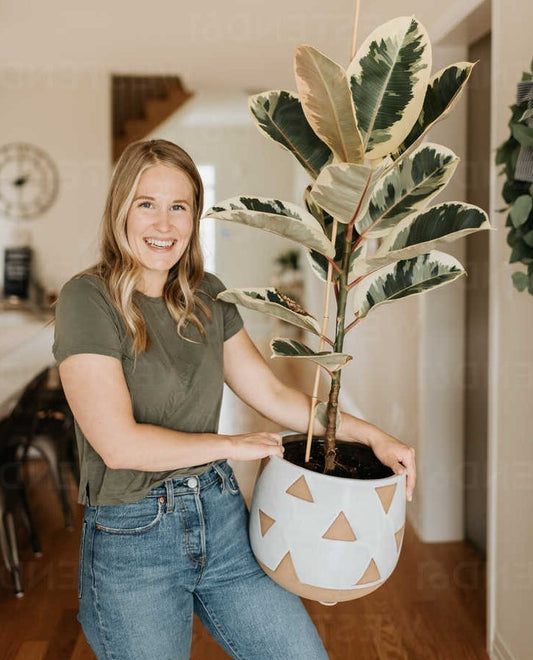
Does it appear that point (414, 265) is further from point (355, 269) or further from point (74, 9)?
point (74, 9)

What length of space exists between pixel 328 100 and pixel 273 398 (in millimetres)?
660

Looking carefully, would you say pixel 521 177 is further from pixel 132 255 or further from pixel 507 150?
pixel 132 255

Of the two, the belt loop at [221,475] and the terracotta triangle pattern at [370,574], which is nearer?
the terracotta triangle pattern at [370,574]

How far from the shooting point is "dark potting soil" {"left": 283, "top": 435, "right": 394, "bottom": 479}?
1.16 metres

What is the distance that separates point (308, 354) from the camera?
1054 mm

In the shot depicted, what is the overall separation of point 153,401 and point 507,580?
4.45 ft

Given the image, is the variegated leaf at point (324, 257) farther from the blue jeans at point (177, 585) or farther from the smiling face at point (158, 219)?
the blue jeans at point (177, 585)

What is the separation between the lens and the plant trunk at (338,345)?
43.0 inches

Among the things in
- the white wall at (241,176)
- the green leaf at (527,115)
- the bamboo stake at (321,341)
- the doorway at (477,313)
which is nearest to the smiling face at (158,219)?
the bamboo stake at (321,341)

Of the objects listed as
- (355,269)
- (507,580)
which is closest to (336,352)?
(355,269)

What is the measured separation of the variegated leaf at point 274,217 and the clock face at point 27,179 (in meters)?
6.21

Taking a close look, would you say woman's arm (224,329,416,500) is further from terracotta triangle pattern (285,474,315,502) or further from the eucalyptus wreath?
the eucalyptus wreath

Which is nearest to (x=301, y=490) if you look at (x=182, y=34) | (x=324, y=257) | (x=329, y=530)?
(x=329, y=530)

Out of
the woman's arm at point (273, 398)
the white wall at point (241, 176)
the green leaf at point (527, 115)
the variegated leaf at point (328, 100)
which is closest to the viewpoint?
the variegated leaf at point (328, 100)
